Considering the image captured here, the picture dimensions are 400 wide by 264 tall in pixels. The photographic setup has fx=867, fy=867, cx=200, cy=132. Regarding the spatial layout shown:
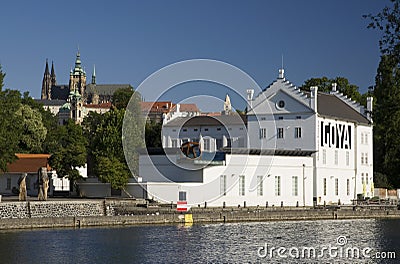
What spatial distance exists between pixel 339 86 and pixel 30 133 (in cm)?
3196

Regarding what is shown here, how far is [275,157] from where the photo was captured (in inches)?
2628

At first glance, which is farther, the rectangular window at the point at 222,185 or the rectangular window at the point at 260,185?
the rectangular window at the point at 260,185

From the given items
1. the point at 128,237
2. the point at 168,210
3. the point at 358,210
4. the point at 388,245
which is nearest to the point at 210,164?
the point at 168,210

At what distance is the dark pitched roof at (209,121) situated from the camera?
80000 mm

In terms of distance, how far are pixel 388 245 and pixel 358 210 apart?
23.7 meters

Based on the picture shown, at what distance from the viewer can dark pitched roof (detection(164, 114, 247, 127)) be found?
80.0 meters

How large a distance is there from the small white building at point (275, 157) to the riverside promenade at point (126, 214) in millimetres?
2196

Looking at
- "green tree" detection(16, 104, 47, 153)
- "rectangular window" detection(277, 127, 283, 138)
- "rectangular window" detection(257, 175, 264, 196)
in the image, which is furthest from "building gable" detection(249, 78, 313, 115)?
"green tree" detection(16, 104, 47, 153)

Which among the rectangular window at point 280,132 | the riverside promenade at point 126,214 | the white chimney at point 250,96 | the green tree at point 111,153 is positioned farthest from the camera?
the white chimney at point 250,96

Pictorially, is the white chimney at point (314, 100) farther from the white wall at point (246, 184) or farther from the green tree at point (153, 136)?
the green tree at point (153, 136)

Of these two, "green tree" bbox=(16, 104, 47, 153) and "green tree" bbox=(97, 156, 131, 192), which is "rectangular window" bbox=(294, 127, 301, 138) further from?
"green tree" bbox=(16, 104, 47, 153)

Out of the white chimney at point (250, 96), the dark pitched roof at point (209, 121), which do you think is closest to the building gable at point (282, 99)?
the white chimney at point (250, 96)

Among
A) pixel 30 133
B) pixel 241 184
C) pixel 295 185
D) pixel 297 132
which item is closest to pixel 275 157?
pixel 295 185

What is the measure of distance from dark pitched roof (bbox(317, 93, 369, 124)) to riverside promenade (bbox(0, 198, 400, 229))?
11263mm
